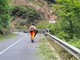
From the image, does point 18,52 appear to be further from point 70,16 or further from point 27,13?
point 27,13

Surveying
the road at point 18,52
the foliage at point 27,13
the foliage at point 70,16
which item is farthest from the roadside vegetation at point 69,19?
the foliage at point 27,13

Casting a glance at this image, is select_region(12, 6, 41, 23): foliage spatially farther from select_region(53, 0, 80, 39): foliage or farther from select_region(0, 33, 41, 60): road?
select_region(0, 33, 41, 60): road

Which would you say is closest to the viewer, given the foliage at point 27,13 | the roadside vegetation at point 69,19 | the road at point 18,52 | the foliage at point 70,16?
the road at point 18,52

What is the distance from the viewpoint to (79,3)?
1077 inches

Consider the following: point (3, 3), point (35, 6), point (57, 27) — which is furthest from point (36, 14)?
point (57, 27)

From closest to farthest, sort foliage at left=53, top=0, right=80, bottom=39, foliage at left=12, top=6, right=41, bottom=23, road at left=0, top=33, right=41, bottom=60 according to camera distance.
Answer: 1. road at left=0, top=33, right=41, bottom=60
2. foliage at left=53, top=0, right=80, bottom=39
3. foliage at left=12, top=6, right=41, bottom=23

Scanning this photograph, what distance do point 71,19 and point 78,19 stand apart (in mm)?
816

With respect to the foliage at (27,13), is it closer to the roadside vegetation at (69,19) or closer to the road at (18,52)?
the roadside vegetation at (69,19)

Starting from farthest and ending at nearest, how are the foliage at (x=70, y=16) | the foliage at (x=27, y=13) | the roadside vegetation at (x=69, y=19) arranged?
the foliage at (x=27, y=13), the foliage at (x=70, y=16), the roadside vegetation at (x=69, y=19)

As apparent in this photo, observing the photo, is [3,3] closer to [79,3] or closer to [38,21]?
[79,3]

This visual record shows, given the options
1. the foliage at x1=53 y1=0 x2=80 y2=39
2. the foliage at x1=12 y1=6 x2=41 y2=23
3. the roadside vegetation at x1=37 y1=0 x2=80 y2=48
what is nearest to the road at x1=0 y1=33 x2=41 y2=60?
the roadside vegetation at x1=37 y1=0 x2=80 y2=48

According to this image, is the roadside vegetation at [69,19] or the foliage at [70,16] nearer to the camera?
the roadside vegetation at [69,19]

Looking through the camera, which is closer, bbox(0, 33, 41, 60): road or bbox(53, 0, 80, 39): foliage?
bbox(0, 33, 41, 60): road

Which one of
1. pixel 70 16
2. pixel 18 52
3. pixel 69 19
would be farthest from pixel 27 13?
pixel 18 52
